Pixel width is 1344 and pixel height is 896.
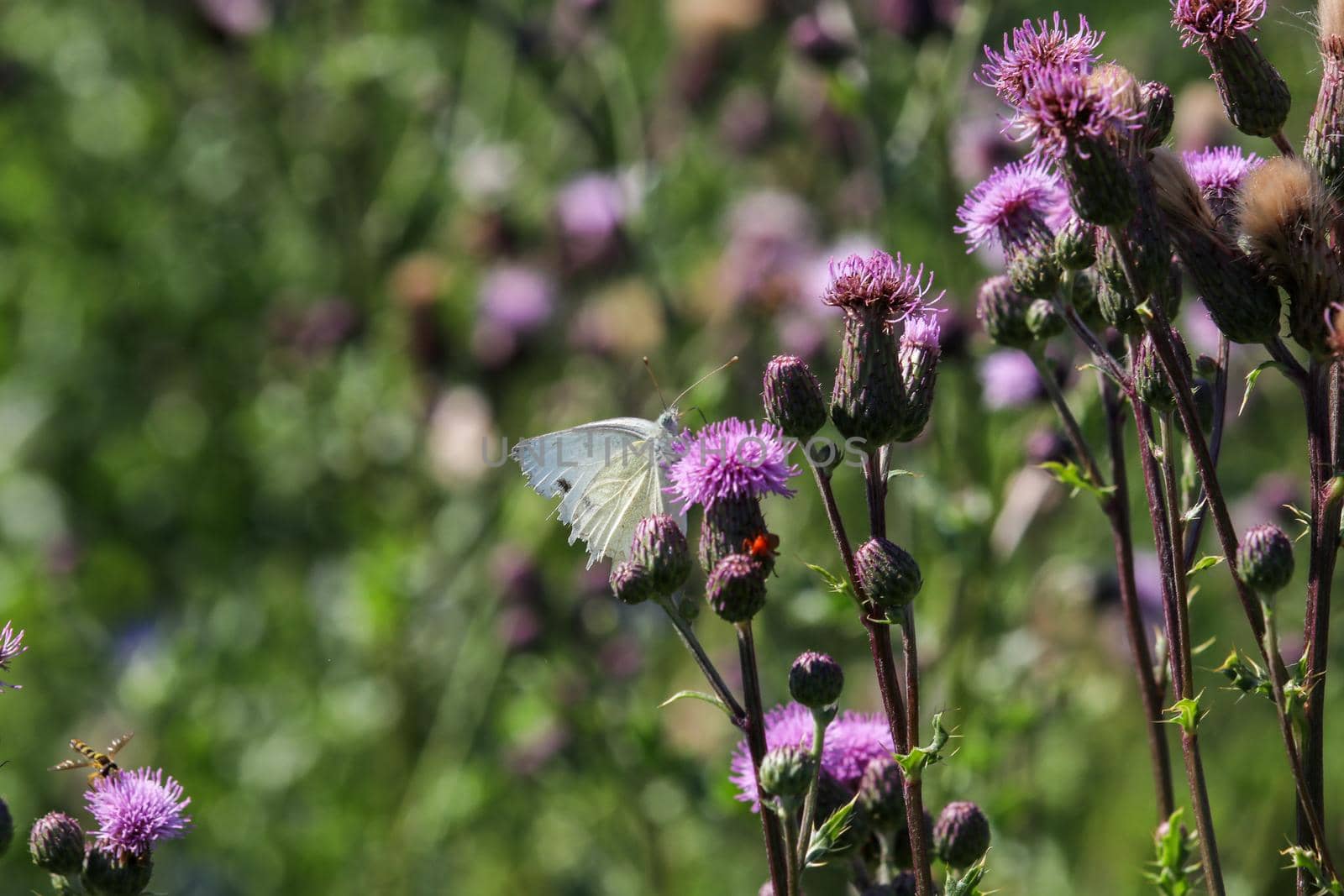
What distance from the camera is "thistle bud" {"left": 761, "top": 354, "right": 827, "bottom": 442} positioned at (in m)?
2.73

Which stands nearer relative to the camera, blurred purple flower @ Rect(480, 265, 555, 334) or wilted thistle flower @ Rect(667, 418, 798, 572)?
wilted thistle flower @ Rect(667, 418, 798, 572)

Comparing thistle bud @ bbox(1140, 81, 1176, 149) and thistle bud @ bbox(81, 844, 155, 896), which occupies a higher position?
thistle bud @ bbox(1140, 81, 1176, 149)

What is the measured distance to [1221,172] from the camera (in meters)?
2.85

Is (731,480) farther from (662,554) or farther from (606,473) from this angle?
(606,473)

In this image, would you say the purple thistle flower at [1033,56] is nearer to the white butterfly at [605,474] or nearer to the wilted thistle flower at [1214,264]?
the wilted thistle flower at [1214,264]

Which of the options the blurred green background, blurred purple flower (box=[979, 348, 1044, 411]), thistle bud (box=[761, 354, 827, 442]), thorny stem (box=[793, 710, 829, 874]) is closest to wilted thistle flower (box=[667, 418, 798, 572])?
thistle bud (box=[761, 354, 827, 442])

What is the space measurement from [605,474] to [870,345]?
1148 millimetres

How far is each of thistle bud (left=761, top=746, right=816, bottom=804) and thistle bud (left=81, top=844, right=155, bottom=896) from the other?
124 cm

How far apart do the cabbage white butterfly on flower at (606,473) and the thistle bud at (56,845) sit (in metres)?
1.32

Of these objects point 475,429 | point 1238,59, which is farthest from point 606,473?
point 475,429

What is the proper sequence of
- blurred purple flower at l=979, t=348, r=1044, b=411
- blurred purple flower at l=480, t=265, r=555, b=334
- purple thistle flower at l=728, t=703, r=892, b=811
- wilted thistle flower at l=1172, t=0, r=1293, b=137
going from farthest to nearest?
blurred purple flower at l=480, t=265, r=555, b=334 < blurred purple flower at l=979, t=348, r=1044, b=411 < purple thistle flower at l=728, t=703, r=892, b=811 < wilted thistle flower at l=1172, t=0, r=1293, b=137

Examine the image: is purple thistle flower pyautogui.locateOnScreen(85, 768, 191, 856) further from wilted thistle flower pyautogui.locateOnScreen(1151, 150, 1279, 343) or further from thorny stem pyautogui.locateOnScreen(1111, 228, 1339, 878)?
wilted thistle flower pyautogui.locateOnScreen(1151, 150, 1279, 343)

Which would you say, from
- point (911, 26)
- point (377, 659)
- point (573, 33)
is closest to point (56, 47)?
point (573, 33)

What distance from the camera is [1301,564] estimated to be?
22.3 feet
